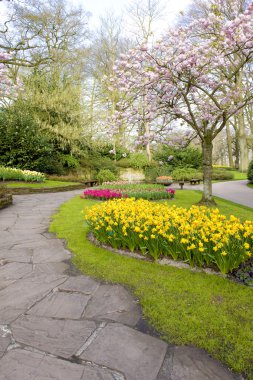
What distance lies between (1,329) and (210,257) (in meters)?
2.62

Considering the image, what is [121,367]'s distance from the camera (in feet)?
6.39

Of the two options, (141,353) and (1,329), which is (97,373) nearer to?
(141,353)

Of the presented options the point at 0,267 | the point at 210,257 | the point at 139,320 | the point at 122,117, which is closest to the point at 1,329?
the point at 139,320

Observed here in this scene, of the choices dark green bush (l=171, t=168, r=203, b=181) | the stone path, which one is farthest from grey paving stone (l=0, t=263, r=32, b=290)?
dark green bush (l=171, t=168, r=203, b=181)

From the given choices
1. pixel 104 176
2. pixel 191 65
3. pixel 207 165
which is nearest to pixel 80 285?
pixel 191 65

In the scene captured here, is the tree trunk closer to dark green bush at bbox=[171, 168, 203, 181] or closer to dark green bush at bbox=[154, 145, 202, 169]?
dark green bush at bbox=[171, 168, 203, 181]

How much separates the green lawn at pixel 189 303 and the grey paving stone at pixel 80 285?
0.55 feet

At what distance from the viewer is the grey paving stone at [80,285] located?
3180mm

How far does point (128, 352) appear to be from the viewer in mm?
2096

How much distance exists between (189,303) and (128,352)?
0.98 metres

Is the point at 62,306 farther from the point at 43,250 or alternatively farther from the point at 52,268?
the point at 43,250

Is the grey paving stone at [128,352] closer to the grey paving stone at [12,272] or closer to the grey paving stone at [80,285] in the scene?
the grey paving stone at [80,285]

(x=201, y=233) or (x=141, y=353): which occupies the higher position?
(x=201, y=233)

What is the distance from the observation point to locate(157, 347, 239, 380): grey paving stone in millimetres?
1879
